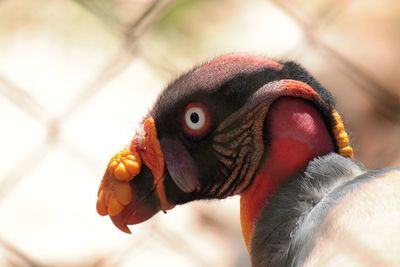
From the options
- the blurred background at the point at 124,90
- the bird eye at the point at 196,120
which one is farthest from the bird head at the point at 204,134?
the blurred background at the point at 124,90

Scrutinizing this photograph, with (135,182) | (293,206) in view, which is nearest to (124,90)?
(135,182)

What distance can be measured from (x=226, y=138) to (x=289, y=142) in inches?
5.2

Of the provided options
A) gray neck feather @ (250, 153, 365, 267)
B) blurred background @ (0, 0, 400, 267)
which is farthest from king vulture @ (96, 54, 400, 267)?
blurred background @ (0, 0, 400, 267)

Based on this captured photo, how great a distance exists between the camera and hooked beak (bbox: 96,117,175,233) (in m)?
2.13

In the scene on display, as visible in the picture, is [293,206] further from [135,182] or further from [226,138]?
[135,182]

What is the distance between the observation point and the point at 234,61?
7.02 feet

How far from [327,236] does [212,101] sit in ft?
1.33

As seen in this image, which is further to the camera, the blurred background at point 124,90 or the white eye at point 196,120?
the blurred background at point 124,90

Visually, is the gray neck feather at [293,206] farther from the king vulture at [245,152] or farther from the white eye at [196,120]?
the white eye at [196,120]

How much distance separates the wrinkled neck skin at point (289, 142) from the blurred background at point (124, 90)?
655 millimetres

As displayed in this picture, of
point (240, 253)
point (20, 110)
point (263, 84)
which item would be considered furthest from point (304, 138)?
point (20, 110)

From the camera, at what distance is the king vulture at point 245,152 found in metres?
2.07

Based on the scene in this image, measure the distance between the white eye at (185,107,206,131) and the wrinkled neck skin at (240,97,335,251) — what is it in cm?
13

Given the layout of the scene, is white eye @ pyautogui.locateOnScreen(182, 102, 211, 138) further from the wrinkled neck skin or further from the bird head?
the wrinkled neck skin
